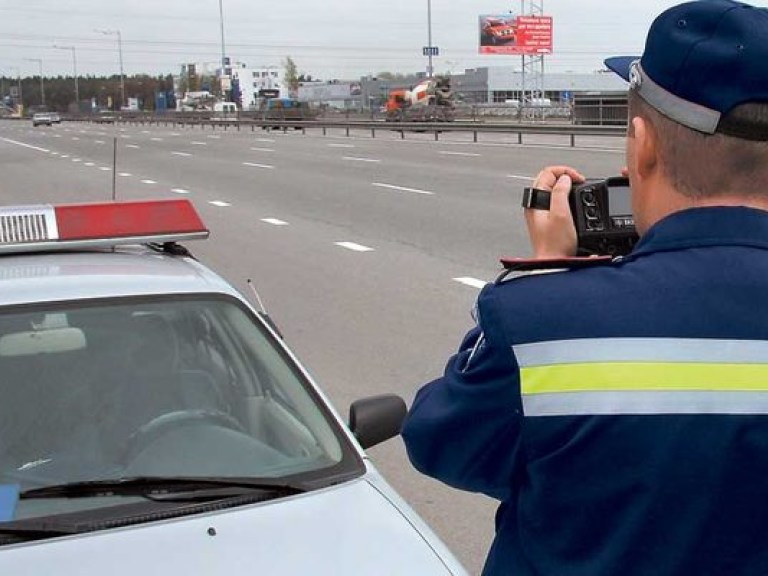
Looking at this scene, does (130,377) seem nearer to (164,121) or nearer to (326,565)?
(326,565)

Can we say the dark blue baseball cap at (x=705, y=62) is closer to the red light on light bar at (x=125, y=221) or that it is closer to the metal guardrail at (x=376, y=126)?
the red light on light bar at (x=125, y=221)

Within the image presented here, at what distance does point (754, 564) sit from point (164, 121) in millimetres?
80991

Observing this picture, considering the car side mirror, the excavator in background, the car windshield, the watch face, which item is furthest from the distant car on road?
the watch face

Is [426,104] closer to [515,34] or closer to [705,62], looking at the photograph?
[515,34]

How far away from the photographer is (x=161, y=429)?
112 inches

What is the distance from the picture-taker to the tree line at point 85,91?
14288cm

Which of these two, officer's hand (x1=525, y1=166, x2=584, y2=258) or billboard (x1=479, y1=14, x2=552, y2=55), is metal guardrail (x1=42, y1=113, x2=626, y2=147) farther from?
officer's hand (x1=525, y1=166, x2=584, y2=258)

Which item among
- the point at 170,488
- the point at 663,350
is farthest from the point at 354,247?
the point at 663,350

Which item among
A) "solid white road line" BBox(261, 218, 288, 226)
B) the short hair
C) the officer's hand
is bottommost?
"solid white road line" BBox(261, 218, 288, 226)

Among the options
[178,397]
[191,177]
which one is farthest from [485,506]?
[191,177]

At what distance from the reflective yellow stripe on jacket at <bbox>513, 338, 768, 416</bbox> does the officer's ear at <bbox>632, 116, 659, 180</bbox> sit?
0.84ft

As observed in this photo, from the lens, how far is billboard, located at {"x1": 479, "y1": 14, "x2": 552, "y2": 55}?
72.5 m

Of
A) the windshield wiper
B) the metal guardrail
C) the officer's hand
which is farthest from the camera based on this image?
the metal guardrail

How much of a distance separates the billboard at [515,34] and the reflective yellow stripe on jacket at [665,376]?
243 ft
